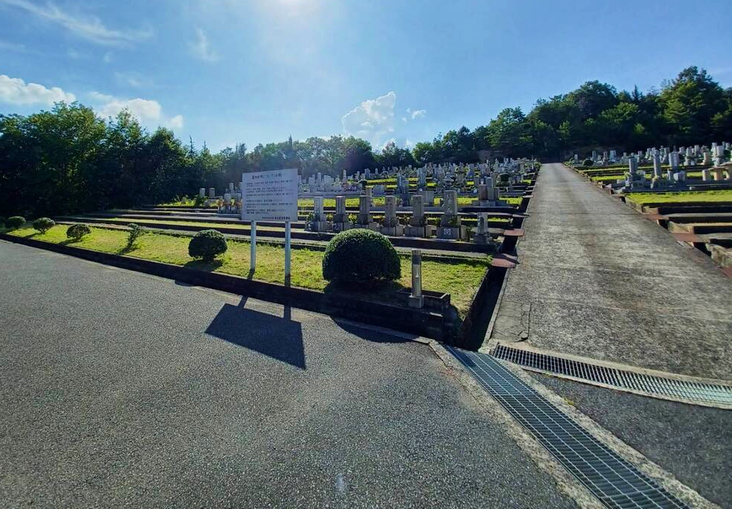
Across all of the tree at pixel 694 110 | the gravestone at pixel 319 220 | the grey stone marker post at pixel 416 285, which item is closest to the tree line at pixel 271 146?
the tree at pixel 694 110

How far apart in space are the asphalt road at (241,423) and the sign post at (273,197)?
2.72 meters

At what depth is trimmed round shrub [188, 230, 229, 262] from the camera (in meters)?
9.36

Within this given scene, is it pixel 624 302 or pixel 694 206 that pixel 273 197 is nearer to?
pixel 624 302

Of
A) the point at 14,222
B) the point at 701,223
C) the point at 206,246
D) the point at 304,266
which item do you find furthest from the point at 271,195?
the point at 14,222

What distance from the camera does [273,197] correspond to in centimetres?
781

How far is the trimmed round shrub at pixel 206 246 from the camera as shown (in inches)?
368

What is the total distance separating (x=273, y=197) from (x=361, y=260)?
286cm

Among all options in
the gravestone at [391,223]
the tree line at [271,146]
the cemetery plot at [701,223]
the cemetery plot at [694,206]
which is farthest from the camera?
the tree line at [271,146]

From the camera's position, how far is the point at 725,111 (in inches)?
2189

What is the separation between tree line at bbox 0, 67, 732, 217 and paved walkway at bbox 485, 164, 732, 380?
3712cm

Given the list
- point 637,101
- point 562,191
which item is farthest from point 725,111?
point 562,191

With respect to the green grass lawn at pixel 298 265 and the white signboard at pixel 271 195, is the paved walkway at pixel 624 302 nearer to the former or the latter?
the green grass lawn at pixel 298 265

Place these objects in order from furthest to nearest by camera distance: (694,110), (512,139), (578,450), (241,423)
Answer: (512,139) → (694,110) → (241,423) → (578,450)

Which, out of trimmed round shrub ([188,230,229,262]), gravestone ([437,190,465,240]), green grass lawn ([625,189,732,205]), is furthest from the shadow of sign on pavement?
green grass lawn ([625,189,732,205])
